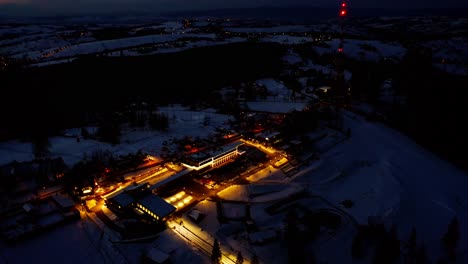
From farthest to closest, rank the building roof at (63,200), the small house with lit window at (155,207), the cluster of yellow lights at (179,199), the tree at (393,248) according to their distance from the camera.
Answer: the cluster of yellow lights at (179,199)
the building roof at (63,200)
the small house with lit window at (155,207)
the tree at (393,248)

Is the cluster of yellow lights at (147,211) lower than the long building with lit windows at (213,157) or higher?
lower

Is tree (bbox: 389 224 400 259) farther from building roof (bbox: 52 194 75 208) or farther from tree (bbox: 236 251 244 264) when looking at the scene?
building roof (bbox: 52 194 75 208)

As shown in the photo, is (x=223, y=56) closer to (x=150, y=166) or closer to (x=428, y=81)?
(x=428, y=81)

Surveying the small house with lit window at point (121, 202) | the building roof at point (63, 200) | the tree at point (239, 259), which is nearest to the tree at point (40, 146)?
the building roof at point (63, 200)

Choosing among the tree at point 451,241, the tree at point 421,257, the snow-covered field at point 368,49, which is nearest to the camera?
the tree at point 421,257

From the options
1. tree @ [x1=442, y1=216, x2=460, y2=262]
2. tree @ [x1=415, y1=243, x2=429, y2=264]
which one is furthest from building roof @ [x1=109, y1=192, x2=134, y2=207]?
tree @ [x1=442, y1=216, x2=460, y2=262]

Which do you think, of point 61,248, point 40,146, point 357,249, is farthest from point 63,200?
point 357,249

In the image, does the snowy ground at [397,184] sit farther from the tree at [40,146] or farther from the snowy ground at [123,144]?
the tree at [40,146]

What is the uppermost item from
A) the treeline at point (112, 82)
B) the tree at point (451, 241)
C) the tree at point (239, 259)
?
the treeline at point (112, 82)
